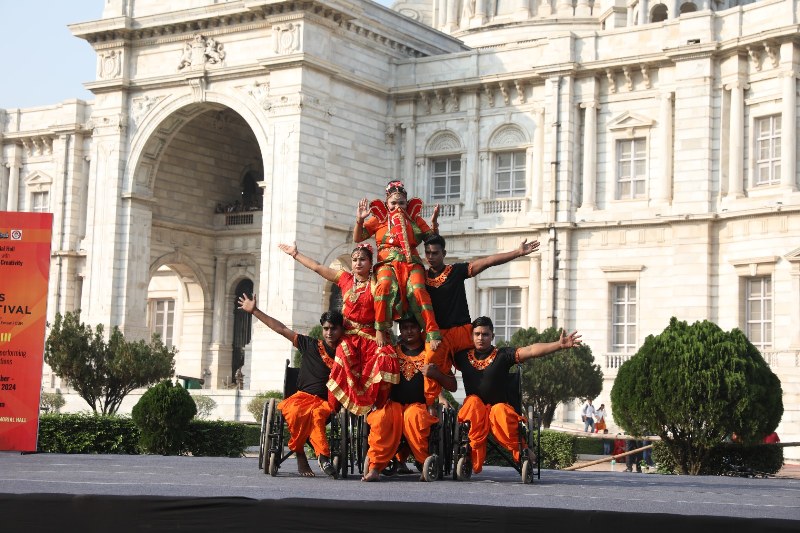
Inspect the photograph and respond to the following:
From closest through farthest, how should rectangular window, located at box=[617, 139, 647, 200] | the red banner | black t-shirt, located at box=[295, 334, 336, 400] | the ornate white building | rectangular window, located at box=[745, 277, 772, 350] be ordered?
black t-shirt, located at box=[295, 334, 336, 400]
the red banner
rectangular window, located at box=[745, 277, 772, 350]
the ornate white building
rectangular window, located at box=[617, 139, 647, 200]

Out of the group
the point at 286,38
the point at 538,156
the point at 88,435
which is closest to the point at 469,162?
the point at 538,156

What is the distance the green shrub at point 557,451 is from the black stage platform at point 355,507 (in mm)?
10199

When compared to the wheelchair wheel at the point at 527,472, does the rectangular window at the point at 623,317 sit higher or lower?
higher

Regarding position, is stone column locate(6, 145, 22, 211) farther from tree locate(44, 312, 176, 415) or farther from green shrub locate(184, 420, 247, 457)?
green shrub locate(184, 420, 247, 457)

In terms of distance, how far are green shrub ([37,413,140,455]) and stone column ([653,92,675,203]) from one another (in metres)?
18.1

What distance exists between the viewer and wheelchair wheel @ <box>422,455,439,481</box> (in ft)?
40.2

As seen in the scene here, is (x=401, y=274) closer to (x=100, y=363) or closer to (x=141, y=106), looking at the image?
(x=100, y=363)

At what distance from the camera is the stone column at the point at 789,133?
104 feet

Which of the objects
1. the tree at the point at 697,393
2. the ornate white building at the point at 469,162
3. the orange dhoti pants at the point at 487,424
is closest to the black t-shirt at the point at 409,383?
the orange dhoti pants at the point at 487,424

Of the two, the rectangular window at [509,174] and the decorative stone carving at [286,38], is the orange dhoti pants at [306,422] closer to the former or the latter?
the decorative stone carving at [286,38]

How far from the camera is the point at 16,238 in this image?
16453 millimetres

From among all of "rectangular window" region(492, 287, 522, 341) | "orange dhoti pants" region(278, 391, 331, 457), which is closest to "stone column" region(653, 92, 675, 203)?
"rectangular window" region(492, 287, 522, 341)

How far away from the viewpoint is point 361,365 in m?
12.8

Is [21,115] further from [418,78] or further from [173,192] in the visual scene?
[418,78]
